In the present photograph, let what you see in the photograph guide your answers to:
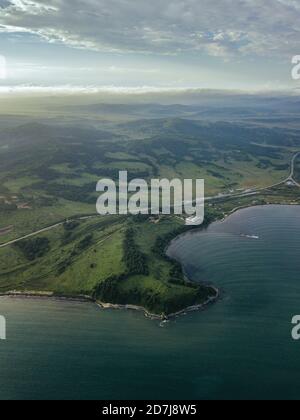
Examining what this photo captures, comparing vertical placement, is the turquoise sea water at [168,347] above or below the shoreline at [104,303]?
below

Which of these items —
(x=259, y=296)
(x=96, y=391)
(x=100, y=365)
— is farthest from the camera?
(x=259, y=296)

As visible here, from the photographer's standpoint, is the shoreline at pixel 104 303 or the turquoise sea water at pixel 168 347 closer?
the turquoise sea water at pixel 168 347

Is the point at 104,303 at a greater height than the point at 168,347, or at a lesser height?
greater

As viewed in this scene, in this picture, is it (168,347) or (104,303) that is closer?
(168,347)

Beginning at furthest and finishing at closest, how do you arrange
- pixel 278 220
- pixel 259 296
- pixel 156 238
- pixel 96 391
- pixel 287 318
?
pixel 278 220 < pixel 156 238 < pixel 259 296 < pixel 287 318 < pixel 96 391

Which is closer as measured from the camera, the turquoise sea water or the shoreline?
the turquoise sea water

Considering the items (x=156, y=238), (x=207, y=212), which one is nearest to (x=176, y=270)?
(x=156, y=238)

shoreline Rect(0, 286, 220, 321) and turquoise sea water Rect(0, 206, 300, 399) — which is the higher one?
shoreline Rect(0, 286, 220, 321)

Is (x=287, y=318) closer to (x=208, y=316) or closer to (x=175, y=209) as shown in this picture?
(x=208, y=316)
